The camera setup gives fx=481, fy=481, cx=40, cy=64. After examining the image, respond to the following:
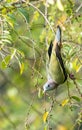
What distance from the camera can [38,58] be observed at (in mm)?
1792

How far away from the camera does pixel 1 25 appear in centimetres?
127

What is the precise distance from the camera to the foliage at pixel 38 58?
1.27 metres

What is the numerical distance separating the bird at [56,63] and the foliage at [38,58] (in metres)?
0.04

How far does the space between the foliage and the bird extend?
0.04 metres

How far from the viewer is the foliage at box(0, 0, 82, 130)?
4.17 ft

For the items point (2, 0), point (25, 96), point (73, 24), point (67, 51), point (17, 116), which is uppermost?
point (2, 0)

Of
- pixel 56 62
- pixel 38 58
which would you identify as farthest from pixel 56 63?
pixel 38 58

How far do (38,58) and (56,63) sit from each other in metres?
0.65

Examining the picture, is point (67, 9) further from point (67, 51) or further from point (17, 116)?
point (17, 116)

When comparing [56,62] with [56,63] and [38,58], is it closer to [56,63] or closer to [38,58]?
[56,63]

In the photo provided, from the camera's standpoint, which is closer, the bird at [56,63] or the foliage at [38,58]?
the bird at [56,63]

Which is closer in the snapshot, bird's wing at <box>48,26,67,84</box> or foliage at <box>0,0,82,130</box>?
bird's wing at <box>48,26,67,84</box>

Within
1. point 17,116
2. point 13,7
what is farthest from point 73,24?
point 17,116

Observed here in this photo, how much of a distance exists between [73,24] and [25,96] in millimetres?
975
